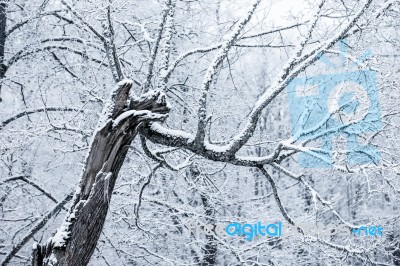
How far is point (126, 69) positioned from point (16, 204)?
11.4 ft

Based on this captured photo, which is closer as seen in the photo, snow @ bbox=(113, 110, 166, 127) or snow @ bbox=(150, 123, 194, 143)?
snow @ bbox=(113, 110, 166, 127)

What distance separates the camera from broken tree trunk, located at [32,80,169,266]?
301 centimetres

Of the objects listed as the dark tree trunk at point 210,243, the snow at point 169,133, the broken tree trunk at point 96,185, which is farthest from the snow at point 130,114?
the dark tree trunk at point 210,243

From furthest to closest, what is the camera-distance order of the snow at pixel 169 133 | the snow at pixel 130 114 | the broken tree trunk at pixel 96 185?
the snow at pixel 169 133, the snow at pixel 130 114, the broken tree trunk at pixel 96 185

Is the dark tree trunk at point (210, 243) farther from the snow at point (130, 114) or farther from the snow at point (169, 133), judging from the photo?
the snow at point (130, 114)

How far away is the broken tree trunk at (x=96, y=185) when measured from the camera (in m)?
3.01

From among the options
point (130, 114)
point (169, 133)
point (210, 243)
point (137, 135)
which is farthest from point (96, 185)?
point (210, 243)

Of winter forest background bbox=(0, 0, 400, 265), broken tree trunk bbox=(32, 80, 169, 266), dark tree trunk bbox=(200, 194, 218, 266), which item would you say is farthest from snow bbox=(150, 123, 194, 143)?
dark tree trunk bbox=(200, 194, 218, 266)

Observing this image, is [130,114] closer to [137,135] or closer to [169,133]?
[169,133]

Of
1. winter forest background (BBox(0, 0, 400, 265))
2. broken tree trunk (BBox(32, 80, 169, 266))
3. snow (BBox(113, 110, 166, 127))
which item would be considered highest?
winter forest background (BBox(0, 0, 400, 265))

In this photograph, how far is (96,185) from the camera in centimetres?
306

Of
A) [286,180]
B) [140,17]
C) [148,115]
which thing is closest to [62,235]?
[148,115]

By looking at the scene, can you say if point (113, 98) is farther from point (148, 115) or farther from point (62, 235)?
point (62, 235)

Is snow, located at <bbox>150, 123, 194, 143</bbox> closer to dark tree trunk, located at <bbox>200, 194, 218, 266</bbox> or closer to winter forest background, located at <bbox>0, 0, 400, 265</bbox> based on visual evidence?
winter forest background, located at <bbox>0, 0, 400, 265</bbox>
